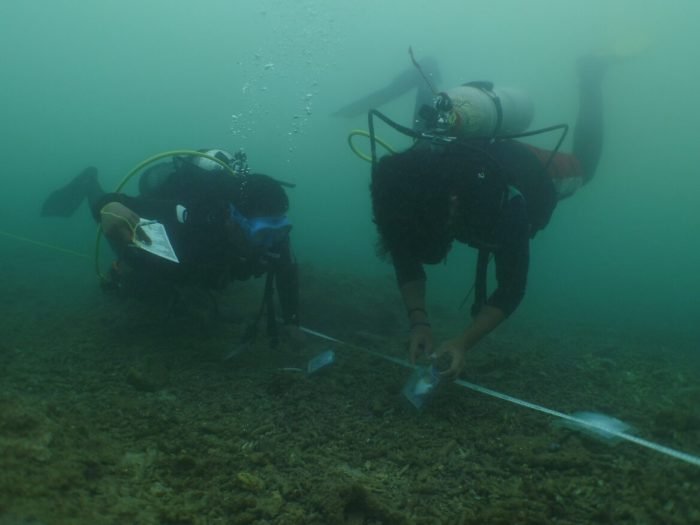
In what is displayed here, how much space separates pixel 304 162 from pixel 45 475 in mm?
99692

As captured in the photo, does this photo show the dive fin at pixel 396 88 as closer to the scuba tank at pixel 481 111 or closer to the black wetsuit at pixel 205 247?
the scuba tank at pixel 481 111

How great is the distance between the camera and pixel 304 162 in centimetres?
9888

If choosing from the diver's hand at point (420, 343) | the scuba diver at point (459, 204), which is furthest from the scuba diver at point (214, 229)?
the diver's hand at point (420, 343)

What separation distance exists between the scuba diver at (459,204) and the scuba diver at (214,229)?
126cm

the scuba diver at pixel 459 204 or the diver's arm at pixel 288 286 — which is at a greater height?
the scuba diver at pixel 459 204

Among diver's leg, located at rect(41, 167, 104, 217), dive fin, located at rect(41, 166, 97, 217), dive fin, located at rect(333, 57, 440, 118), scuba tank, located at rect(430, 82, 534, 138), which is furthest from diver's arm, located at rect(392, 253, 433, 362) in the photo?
dive fin, located at rect(41, 166, 97, 217)

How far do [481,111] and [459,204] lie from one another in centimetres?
143

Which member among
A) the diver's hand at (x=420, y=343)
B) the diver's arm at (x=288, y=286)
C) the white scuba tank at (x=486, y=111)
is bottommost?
the diver's arm at (x=288, y=286)

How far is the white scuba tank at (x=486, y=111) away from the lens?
372 cm

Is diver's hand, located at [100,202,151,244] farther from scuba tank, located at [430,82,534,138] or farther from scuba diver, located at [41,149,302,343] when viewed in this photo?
scuba tank, located at [430,82,534,138]

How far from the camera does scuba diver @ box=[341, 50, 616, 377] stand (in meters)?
2.90

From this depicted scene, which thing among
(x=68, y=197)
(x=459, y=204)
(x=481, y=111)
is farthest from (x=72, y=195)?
(x=459, y=204)

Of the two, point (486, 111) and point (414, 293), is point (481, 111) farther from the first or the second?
point (414, 293)

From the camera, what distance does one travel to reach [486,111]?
13.4ft
